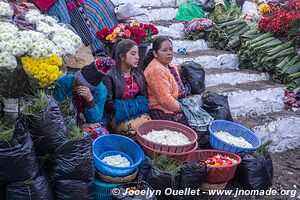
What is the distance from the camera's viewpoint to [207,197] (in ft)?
13.3

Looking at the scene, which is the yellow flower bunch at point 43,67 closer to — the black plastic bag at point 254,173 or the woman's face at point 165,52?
the woman's face at point 165,52

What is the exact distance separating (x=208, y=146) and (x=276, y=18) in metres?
3.57

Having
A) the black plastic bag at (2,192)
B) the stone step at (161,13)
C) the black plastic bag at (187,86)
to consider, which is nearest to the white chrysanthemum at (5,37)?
the black plastic bag at (2,192)

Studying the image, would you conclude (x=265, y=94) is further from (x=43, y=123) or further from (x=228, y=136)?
(x=43, y=123)

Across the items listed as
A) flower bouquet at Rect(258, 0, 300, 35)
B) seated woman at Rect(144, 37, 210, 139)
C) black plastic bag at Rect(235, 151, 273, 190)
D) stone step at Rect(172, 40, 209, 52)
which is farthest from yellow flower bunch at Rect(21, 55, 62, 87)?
flower bouquet at Rect(258, 0, 300, 35)

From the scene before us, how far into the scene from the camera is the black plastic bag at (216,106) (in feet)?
16.3

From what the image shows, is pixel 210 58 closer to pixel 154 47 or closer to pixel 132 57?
pixel 154 47

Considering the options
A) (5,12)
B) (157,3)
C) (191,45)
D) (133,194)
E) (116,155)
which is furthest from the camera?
(157,3)

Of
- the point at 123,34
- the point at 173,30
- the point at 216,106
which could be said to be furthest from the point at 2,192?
the point at 173,30

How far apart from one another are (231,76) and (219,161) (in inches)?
110

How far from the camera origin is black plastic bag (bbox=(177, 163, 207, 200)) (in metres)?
3.69

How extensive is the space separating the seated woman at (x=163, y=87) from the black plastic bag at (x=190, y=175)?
0.96 meters

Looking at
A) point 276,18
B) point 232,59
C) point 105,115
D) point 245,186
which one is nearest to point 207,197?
point 245,186

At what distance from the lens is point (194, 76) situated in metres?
5.25
